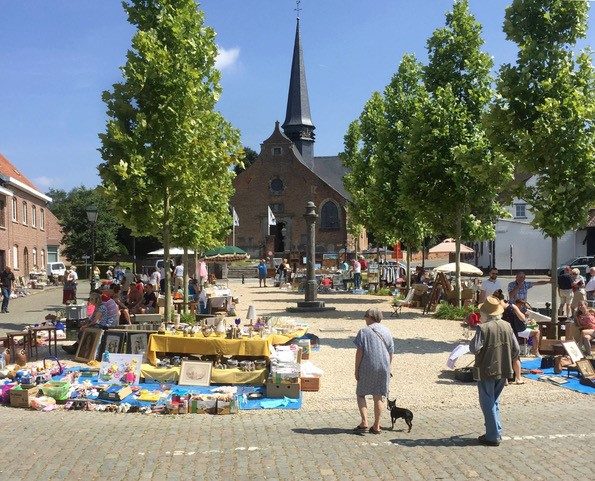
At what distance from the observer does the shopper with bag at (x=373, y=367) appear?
308 inches

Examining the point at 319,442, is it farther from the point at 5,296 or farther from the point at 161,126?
the point at 5,296

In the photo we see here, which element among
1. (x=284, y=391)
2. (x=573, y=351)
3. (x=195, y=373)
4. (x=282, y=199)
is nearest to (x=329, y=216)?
(x=282, y=199)

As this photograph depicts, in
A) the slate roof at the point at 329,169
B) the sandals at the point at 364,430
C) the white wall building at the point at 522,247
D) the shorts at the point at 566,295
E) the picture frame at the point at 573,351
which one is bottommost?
the sandals at the point at 364,430

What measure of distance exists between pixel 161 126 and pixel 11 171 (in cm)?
3488

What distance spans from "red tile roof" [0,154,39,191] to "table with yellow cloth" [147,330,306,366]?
34.7 metres

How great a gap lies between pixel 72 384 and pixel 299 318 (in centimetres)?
1093

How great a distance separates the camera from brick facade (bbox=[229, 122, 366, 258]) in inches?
2660

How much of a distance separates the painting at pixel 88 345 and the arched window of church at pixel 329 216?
180 ft

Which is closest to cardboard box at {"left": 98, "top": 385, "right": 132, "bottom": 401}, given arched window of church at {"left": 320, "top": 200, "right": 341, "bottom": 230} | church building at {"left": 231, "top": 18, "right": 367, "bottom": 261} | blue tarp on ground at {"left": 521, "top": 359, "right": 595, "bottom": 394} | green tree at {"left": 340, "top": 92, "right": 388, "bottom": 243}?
blue tarp on ground at {"left": 521, "top": 359, "right": 595, "bottom": 394}

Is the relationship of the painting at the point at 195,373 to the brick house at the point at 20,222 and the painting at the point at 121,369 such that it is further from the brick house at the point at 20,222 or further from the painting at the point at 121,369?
the brick house at the point at 20,222

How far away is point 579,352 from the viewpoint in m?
11.7

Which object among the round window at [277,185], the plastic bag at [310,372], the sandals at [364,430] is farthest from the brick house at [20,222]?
the sandals at [364,430]

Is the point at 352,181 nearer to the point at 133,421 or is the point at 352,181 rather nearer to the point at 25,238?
the point at 25,238

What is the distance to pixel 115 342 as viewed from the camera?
12.5 metres
